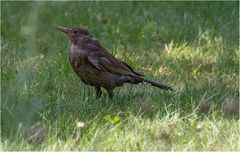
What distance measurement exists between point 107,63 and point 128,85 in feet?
2.44

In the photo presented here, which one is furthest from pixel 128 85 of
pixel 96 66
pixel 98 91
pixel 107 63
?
pixel 96 66

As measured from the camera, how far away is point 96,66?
648cm

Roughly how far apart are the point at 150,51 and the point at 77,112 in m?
3.05

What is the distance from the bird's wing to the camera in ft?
21.3

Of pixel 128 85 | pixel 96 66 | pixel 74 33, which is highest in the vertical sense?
pixel 74 33

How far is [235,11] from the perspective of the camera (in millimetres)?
10219

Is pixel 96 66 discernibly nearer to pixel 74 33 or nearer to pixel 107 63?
pixel 107 63

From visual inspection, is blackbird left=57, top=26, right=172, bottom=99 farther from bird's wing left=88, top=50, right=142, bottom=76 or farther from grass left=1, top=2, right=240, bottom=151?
grass left=1, top=2, right=240, bottom=151

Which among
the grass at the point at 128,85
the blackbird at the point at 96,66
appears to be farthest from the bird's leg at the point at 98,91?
the grass at the point at 128,85

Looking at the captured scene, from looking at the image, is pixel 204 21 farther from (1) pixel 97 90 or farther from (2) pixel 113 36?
(1) pixel 97 90

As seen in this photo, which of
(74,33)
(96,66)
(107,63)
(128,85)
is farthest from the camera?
(128,85)

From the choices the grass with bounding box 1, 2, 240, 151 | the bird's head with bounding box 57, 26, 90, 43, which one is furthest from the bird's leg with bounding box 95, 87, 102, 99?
the bird's head with bounding box 57, 26, 90, 43

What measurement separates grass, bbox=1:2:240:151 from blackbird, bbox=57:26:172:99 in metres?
0.13

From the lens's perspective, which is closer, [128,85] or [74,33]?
[74,33]
